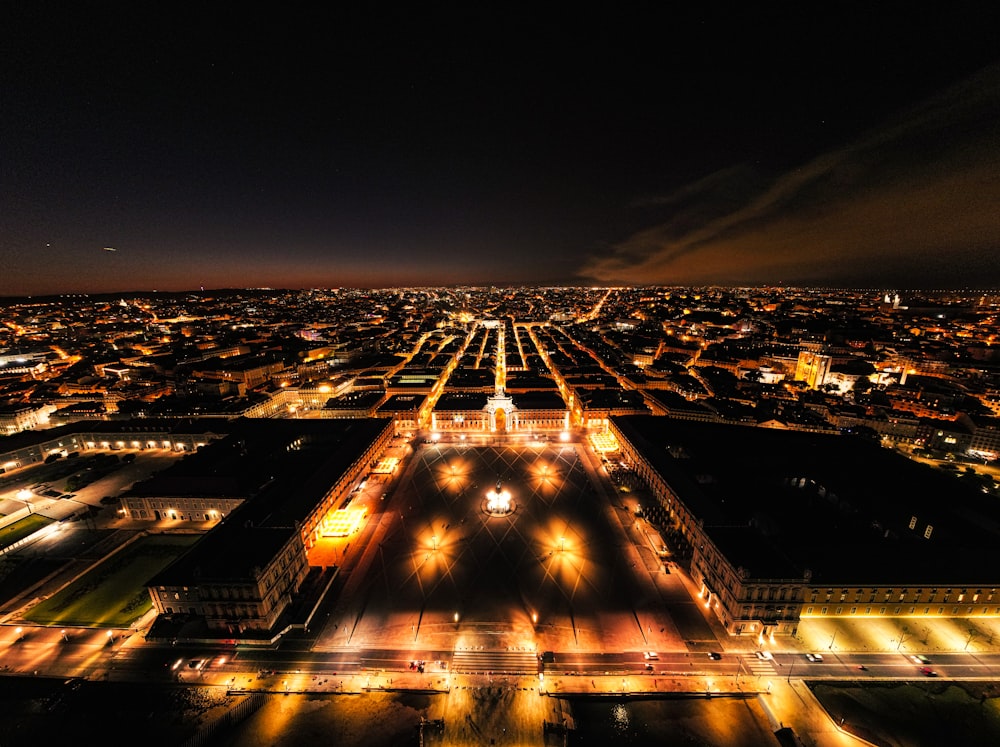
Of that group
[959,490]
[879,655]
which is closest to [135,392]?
[879,655]

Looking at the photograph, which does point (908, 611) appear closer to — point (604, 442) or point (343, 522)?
point (604, 442)

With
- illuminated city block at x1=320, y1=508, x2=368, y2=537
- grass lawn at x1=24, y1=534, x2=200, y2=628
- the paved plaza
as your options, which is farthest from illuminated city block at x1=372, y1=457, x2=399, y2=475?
grass lawn at x1=24, y1=534, x2=200, y2=628

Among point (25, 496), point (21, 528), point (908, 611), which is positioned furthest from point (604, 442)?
point (25, 496)

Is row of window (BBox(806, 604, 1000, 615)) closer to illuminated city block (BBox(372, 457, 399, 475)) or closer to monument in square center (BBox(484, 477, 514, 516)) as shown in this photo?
monument in square center (BBox(484, 477, 514, 516))

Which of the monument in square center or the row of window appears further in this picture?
the monument in square center

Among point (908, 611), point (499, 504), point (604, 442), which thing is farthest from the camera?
point (604, 442)

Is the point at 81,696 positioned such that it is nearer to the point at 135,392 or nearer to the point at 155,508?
the point at 155,508

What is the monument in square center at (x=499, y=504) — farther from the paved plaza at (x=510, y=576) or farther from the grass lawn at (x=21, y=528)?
the grass lawn at (x=21, y=528)
